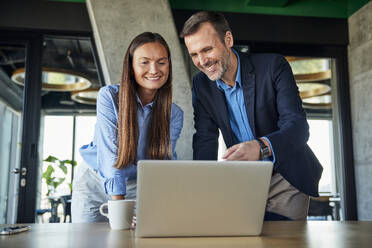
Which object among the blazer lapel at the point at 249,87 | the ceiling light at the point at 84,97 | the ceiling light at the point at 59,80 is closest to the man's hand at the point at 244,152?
the blazer lapel at the point at 249,87

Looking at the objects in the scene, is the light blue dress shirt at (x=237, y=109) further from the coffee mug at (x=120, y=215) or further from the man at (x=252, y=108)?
the coffee mug at (x=120, y=215)

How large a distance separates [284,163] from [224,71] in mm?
531

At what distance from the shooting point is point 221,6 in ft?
13.7

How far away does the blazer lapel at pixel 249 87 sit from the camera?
1819 mm

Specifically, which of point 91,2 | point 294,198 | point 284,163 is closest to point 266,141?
point 284,163

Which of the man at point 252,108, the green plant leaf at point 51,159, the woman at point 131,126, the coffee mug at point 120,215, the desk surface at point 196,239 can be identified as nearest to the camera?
the desk surface at point 196,239

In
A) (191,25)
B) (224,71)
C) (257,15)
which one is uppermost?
(257,15)

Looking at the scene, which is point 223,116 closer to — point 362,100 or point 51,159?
point 362,100

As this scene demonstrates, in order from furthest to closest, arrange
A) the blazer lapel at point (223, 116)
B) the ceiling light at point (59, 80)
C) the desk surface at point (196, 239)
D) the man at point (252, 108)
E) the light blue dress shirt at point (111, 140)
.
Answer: the ceiling light at point (59, 80) → the blazer lapel at point (223, 116) → the man at point (252, 108) → the light blue dress shirt at point (111, 140) → the desk surface at point (196, 239)

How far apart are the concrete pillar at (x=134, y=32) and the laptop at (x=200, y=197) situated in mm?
2209

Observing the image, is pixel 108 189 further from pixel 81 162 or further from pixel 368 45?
pixel 368 45

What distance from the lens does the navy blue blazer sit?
1711 millimetres

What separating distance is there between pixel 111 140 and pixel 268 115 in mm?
719

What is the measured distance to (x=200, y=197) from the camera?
0.98 m
